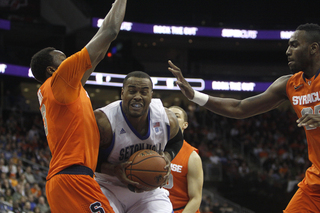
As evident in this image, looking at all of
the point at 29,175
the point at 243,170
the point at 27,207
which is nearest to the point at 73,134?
the point at 27,207

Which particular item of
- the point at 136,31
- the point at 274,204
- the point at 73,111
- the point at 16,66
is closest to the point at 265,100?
the point at 73,111

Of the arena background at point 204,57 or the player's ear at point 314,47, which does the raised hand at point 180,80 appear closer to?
the player's ear at point 314,47

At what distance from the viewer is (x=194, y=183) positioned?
171 inches

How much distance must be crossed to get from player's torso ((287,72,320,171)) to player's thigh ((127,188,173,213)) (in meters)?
1.45

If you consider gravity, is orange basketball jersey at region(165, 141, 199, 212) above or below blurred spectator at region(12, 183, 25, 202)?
above

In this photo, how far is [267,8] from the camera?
2303 centimetres

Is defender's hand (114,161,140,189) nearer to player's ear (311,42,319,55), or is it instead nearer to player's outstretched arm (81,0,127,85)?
player's outstretched arm (81,0,127,85)

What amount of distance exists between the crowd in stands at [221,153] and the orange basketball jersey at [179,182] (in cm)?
486

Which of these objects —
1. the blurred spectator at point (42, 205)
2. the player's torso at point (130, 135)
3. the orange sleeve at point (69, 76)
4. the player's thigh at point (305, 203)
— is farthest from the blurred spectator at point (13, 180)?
the player's thigh at point (305, 203)

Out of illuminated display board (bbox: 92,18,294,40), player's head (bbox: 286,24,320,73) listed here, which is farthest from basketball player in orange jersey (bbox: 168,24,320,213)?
illuminated display board (bbox: 92,18,294,40)

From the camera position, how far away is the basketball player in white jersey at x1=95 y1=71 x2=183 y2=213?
119 inches

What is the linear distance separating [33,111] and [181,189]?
535 inches

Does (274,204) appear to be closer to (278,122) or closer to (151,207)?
(278,122)

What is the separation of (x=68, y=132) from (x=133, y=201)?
3.12ft
